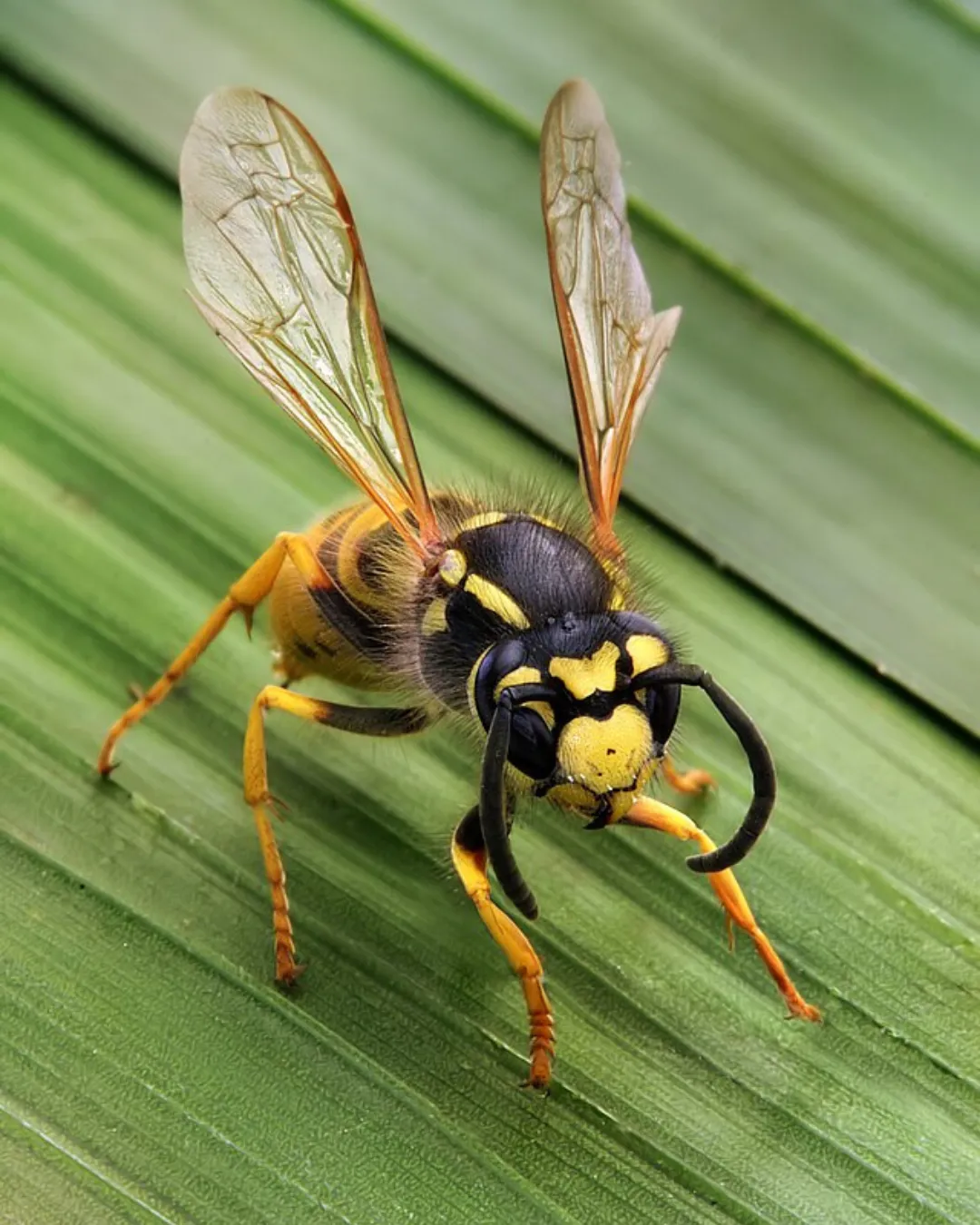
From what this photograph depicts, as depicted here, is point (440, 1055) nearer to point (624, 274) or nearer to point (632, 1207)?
point (632, 1207)

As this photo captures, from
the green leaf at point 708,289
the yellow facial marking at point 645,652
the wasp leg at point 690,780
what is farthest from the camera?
the green leaf at point 708,289


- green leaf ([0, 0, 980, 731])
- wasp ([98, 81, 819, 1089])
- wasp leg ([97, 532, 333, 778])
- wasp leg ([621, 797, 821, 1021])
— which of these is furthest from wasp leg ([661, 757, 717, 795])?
wasp leg ([97, 532, 333, 778])

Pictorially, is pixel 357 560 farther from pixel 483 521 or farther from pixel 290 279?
pixel 290 279

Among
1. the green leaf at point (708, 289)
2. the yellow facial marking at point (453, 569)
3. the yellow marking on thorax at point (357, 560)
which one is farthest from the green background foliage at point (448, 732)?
the yellow facial marking at point (453, 569)

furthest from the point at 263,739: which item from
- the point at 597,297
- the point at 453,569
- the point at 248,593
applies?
the point at 597,297

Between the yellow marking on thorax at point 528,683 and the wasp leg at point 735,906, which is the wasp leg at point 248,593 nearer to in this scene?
the yellow marking on thorax at point 528,683

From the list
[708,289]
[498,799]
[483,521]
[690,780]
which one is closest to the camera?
[498,799]

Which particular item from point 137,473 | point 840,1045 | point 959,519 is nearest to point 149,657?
point 137,473
